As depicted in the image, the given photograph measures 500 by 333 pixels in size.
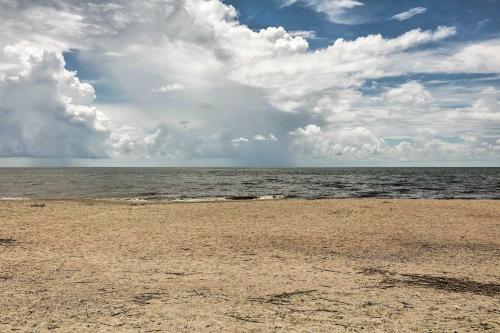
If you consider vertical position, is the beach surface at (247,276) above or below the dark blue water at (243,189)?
above

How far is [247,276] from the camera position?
1108cm

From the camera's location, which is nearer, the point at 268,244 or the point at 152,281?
the point at 152,281

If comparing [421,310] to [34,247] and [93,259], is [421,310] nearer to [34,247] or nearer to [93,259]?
[93,259]

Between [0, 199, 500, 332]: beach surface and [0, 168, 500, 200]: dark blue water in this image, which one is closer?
[0, 199, 500, 332]: beach surface

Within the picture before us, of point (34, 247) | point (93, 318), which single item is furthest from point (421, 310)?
point (34, 247)

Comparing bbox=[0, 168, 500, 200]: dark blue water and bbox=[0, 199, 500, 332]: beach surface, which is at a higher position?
bbox=[0, 199, 500, 332]: beach surface

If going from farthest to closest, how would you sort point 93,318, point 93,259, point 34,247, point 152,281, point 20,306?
point 34,247 < point 93,259 < point 152,281 < point 20,306 < point 93,318

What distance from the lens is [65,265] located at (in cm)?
1200

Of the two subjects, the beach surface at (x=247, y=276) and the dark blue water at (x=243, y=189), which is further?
the dark blue water at (x=243, y=189)

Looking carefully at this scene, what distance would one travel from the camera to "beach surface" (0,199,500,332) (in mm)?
7770

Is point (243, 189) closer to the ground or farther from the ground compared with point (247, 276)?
closer to the ground

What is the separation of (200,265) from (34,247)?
6919 millimetres

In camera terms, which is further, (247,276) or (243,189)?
(243,189)

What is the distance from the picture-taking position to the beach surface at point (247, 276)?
25.5ft
